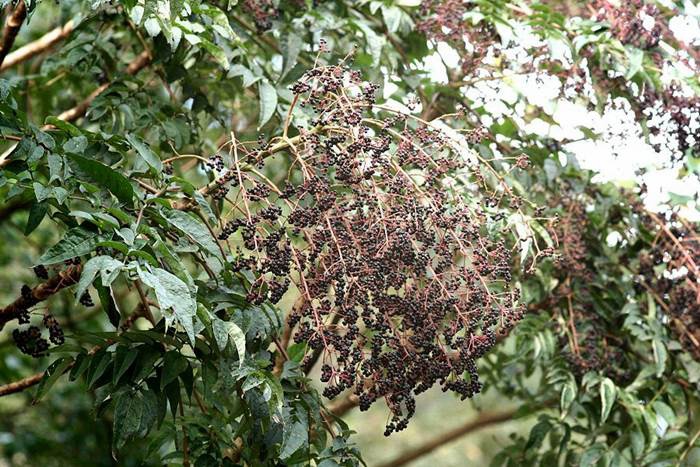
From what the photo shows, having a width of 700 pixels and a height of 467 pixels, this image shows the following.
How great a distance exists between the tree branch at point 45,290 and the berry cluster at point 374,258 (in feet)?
0.98

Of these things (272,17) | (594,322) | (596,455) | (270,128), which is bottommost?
(596,455)

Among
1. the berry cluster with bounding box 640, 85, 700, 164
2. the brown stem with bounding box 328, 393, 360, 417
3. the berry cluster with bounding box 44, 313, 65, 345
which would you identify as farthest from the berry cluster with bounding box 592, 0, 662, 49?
the berry cluster with bounding box 44, 313, 65, 345

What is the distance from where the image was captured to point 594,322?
99.3 inches

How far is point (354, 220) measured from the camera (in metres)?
1.66

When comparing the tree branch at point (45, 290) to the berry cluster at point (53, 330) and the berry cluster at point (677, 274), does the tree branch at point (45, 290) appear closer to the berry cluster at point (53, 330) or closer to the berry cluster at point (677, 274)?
the berry cluster at point (53, 330)

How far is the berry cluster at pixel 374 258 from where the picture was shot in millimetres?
1589

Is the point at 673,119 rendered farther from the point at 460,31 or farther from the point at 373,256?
the point at 373,256

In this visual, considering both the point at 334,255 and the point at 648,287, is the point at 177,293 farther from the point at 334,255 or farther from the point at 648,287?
the point at 648,287

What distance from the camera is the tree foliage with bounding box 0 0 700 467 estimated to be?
63.7 inches

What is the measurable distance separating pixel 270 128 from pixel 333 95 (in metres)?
0.75

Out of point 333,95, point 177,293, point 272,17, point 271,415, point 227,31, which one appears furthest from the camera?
point 272,17

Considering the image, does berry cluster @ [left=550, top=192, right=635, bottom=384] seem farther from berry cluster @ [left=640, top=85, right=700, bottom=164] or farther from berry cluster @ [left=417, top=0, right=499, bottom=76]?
berry cluster @ [left=417, top=0, right=499, bottom=76]

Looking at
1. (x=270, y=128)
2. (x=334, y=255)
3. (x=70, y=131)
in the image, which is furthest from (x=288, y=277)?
(x=270, y=128)

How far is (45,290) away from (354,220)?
0.59 metres
